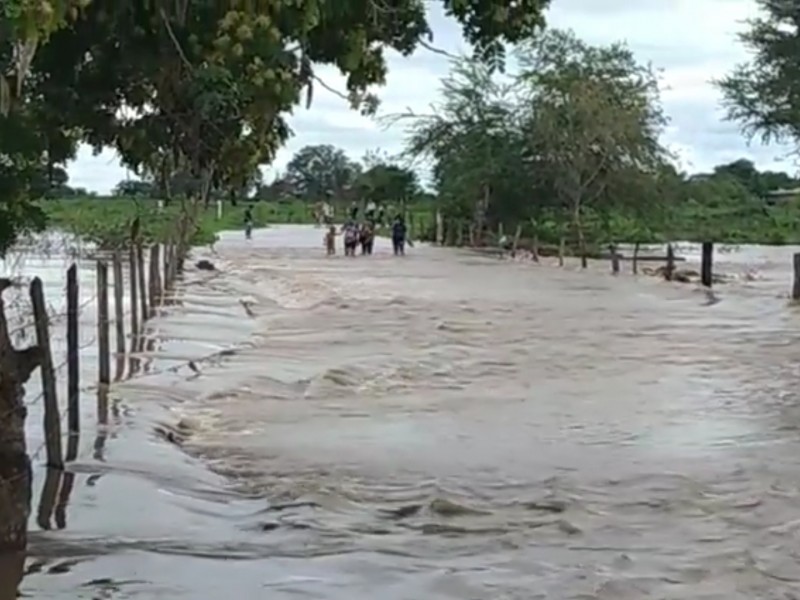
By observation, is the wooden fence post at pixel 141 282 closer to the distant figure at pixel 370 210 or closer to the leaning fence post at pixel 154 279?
the leaning fence post at pixel 154 279

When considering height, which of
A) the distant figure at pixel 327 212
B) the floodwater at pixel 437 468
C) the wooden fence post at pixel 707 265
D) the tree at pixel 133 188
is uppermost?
the tree at pixel 133 188

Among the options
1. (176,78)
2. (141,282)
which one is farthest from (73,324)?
(141,282)

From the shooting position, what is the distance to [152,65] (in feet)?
22.6

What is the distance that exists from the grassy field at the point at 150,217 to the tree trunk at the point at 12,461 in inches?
27.6

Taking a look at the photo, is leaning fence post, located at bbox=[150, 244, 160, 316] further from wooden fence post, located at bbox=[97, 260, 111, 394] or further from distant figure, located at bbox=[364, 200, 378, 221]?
distant figure, located at bbox=[364, 200, 378, 221]

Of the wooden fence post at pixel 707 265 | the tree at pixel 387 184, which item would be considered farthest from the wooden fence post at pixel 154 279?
the tree at pixel 387 184

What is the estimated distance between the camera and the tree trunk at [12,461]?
7.47 m

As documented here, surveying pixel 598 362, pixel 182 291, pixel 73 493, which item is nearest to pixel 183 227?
pixel 182 291

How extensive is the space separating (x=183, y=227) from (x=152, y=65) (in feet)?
92.0

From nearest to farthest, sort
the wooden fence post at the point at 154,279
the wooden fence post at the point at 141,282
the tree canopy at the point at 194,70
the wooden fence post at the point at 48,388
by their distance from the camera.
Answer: the tree canopy at the point at 194,70
the wooden fence post at the point at 48,388
the wooden fence post at the point at 141,282
the wooden fence post at the point at 154,279

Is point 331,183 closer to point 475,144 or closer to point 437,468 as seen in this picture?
point 475,144

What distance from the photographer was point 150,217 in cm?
3212

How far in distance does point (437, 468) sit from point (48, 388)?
3.44m

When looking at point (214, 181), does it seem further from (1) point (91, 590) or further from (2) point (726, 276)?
(2) point (726, 276)
